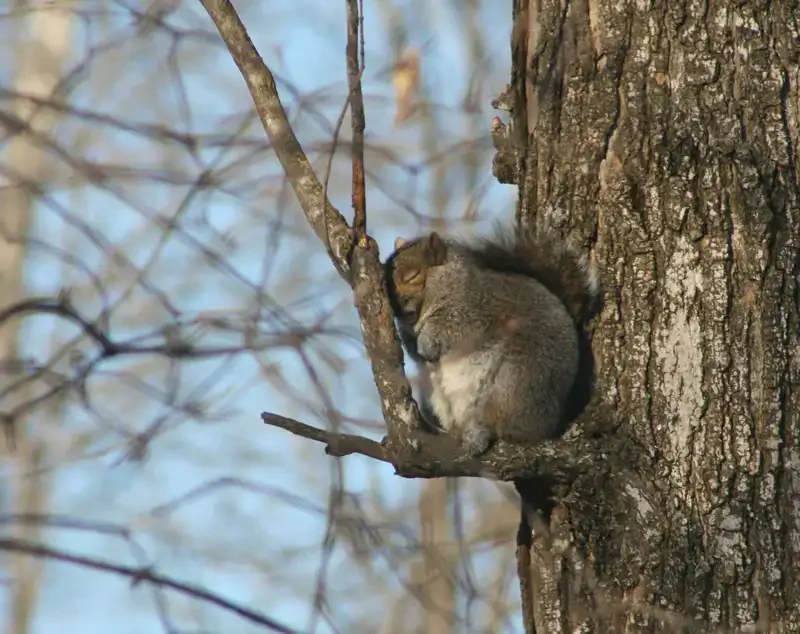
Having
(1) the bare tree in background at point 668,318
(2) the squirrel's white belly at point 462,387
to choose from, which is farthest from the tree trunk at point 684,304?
(2) the squirrel's white belly at point 462,387

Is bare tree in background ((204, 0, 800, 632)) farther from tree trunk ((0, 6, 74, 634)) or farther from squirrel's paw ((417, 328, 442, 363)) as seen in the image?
tree trunk ((0, 6, 74, 634))

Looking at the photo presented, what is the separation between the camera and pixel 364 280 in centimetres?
216

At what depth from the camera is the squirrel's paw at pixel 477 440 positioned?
7.48ft

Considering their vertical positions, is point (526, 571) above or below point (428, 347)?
below

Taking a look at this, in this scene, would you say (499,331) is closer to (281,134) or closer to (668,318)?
(668,318)

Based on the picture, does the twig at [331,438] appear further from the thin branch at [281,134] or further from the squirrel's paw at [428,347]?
the squirrel's paw at [428,347]

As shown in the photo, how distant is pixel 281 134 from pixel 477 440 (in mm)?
744

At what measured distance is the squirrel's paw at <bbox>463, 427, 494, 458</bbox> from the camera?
89.8 inches

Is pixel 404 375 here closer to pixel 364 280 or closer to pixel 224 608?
pixel 364 280

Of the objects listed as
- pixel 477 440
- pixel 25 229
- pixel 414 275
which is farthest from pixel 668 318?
pixel 25 229

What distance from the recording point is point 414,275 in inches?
115

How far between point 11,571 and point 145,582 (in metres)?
8.01

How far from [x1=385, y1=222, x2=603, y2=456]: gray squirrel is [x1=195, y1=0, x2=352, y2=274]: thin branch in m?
0.47

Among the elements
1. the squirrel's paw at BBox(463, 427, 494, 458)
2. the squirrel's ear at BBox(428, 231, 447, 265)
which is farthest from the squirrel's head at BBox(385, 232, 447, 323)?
the squirrel's paw at BBox(463, 427, 494, 458)
